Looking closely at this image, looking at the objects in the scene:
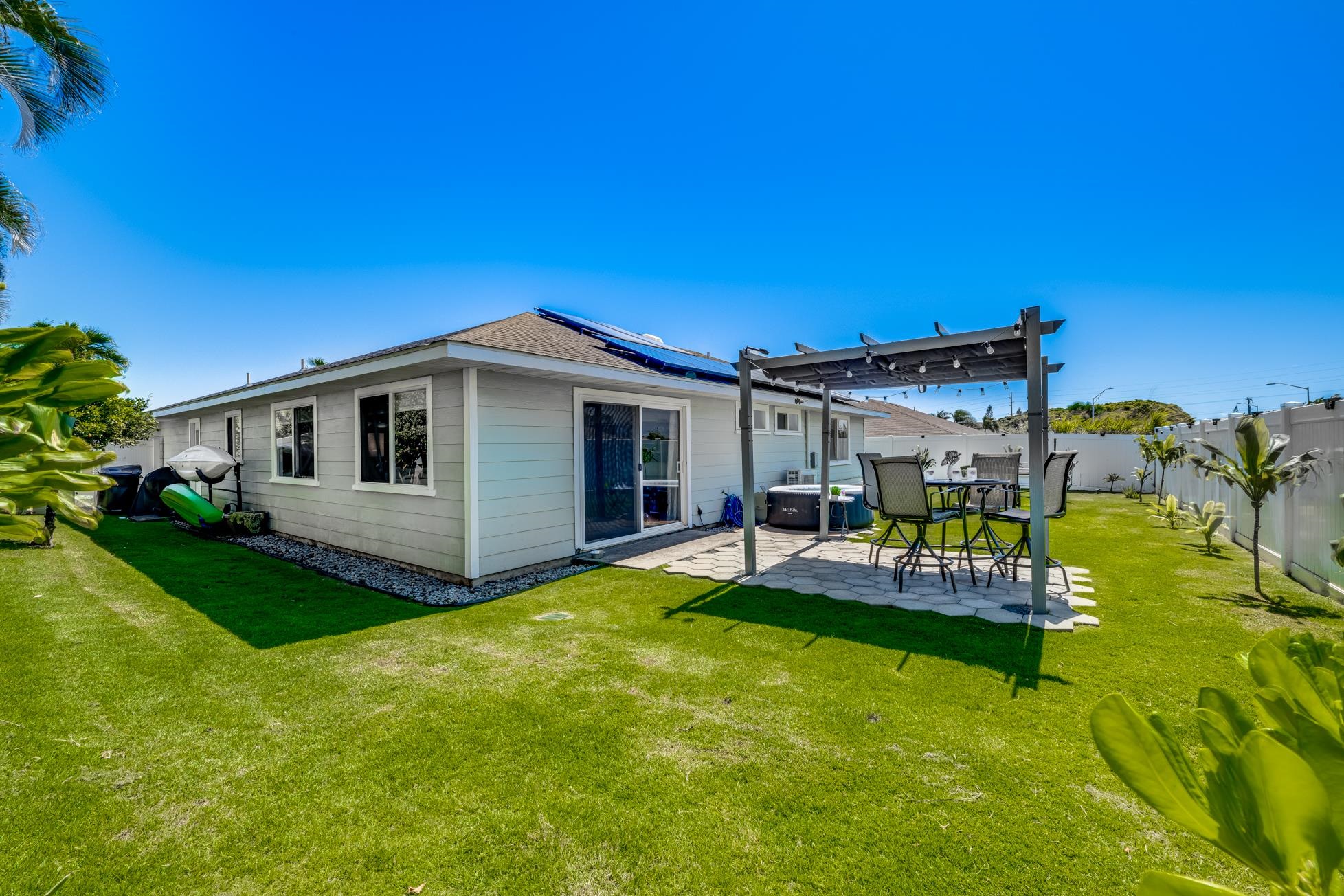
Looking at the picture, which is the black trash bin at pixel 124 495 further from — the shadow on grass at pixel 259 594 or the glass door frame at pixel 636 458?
the glass door frame at pixel 636 458

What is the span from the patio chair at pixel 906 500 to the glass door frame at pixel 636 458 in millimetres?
3660

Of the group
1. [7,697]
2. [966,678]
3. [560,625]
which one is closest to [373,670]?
[560,625]

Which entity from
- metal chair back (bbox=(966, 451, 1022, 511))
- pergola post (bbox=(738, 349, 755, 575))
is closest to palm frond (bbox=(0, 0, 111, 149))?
pergola post (bbox=(738, 349, 755, 575))

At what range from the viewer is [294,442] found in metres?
9.26

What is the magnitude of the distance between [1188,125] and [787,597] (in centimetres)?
907

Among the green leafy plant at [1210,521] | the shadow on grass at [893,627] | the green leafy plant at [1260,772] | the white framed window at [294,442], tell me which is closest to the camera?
the green leafy plant at [1260,772]

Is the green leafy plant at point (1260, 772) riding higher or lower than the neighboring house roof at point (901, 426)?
lower

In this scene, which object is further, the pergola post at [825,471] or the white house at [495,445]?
the pergola post at [825,471]

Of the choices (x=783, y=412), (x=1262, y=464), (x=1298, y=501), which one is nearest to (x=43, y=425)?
(x=1262, y=464)

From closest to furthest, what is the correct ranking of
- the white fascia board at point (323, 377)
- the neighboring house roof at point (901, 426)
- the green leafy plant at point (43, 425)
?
the green leafy plant at point (43, 425) → the white fascia board at point (323, 377) → the neighboring house roof at point (901, 426)

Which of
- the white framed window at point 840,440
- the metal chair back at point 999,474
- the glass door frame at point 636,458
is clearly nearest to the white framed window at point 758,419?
the glass door frame at point 636,458

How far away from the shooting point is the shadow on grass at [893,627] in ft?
12.8

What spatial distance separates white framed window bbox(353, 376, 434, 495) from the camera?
22.1 ft

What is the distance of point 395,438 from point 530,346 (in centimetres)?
215
